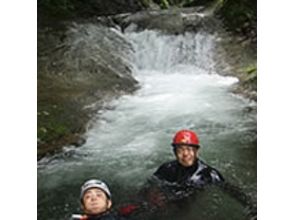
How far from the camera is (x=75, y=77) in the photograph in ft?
20.9

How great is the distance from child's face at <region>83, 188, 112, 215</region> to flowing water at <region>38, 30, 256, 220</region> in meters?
0.69

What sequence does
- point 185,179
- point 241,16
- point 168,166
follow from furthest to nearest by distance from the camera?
point 241,16 → point 168,166 → point 185,179

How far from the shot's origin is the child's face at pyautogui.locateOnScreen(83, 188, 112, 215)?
2578 millimetres

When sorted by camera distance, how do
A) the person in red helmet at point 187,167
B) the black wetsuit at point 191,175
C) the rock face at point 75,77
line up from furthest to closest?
the rock face at point 75,77
the black wetsuit at point 191,175
the person in red helmet at point 187,167

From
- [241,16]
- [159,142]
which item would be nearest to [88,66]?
[159,142]

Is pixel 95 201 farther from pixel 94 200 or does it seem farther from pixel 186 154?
pixel 186 154

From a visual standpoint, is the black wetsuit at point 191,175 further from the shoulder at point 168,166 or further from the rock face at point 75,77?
the rock face at point 75,77

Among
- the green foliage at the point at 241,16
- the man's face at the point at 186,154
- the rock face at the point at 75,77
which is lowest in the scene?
the man's face at the point at 186,154

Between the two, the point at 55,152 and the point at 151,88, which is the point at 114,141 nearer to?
the point at 55,152

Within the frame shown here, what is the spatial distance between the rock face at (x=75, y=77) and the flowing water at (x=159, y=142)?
0.17m

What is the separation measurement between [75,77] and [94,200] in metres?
3.91

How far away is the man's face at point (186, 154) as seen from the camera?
10.6 feet

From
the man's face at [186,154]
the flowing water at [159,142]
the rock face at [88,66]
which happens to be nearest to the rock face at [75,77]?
the rock face at [88,66]
